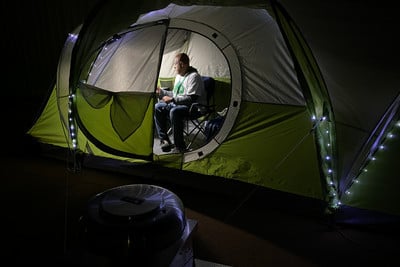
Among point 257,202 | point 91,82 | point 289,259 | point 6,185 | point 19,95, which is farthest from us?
point 19,95

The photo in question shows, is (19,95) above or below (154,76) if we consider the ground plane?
below

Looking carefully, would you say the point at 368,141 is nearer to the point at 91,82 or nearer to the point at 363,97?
the point at 363,97

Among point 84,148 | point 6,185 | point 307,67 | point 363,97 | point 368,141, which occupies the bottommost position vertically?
point 6,185

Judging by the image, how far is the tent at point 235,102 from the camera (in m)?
2.40

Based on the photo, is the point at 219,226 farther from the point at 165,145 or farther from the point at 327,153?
the point at 165,145

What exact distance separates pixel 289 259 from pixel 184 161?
1.21 metres

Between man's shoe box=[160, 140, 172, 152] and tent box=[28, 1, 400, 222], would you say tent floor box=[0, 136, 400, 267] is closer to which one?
tent box=[28, 1, 400, 222]

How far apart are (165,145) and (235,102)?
123 cm

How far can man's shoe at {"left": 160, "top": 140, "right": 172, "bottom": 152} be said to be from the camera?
11.8ft

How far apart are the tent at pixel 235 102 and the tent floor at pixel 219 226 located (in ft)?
0.64

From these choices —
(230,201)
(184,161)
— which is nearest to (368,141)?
(230,201)

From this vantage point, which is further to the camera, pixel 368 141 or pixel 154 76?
pixel 154 76

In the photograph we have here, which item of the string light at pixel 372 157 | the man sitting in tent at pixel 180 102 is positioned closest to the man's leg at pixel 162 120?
the man sitting in tent at pixel 180 102

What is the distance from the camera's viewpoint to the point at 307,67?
7.69ft
